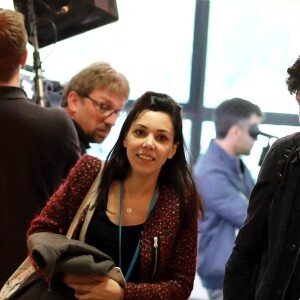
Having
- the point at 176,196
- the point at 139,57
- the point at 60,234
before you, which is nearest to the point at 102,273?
the point at 60,234

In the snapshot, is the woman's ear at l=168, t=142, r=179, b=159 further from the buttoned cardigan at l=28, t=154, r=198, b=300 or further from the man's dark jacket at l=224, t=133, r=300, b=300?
the man's dark jacket at l=224, t=133, r=300, b=300

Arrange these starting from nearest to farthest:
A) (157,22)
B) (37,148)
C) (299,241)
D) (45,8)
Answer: (299,241) → (37,148) → (45,8) → (157,22)

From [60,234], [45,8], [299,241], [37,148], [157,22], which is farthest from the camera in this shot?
[157,22]

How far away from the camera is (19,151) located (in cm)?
207

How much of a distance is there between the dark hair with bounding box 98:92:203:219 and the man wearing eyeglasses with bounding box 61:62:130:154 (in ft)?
2.21

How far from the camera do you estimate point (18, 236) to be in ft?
6.89

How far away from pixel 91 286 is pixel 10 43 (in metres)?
0.82

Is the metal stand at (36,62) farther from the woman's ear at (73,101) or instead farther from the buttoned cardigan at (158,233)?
the buttoned cardigan at (158,233)

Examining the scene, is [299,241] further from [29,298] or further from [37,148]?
[37,148]

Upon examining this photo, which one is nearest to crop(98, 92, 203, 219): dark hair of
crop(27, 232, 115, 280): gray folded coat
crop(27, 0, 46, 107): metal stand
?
crop(27, 232, 115, 280): gray folded coat

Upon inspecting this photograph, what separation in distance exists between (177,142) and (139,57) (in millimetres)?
3062

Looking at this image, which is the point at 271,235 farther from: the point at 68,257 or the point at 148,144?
the point at 68,257

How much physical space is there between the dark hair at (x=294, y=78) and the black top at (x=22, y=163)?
2.45 feet

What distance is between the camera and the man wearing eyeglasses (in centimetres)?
261
